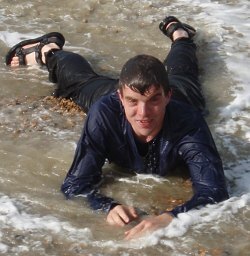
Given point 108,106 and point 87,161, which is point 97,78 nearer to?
point 108,106

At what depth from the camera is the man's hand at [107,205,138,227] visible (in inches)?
148

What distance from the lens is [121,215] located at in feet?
12.4

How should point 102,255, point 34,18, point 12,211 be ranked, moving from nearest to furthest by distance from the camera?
point 102,255 → point 12,211 → point 34,18

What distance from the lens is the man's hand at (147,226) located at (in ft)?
11.9

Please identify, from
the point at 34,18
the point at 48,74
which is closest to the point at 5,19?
the point at 34,18

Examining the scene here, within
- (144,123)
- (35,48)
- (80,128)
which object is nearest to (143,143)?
(144,123)

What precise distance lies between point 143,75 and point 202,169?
2.58 feet

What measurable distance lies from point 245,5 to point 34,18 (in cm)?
288

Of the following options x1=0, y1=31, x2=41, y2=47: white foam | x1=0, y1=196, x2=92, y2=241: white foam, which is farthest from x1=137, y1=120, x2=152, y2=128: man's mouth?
x1=0, y1=31, x2=41, y2=47: white foam

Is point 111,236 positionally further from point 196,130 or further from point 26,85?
point 26,85

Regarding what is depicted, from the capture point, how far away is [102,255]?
11.7 ft

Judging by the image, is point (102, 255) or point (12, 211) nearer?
point (102, 255)

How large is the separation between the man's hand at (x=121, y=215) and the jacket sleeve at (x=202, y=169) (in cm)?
27

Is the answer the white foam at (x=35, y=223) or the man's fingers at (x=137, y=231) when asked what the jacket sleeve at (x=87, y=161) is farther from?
the man's fingers at (x=137, y=231)
